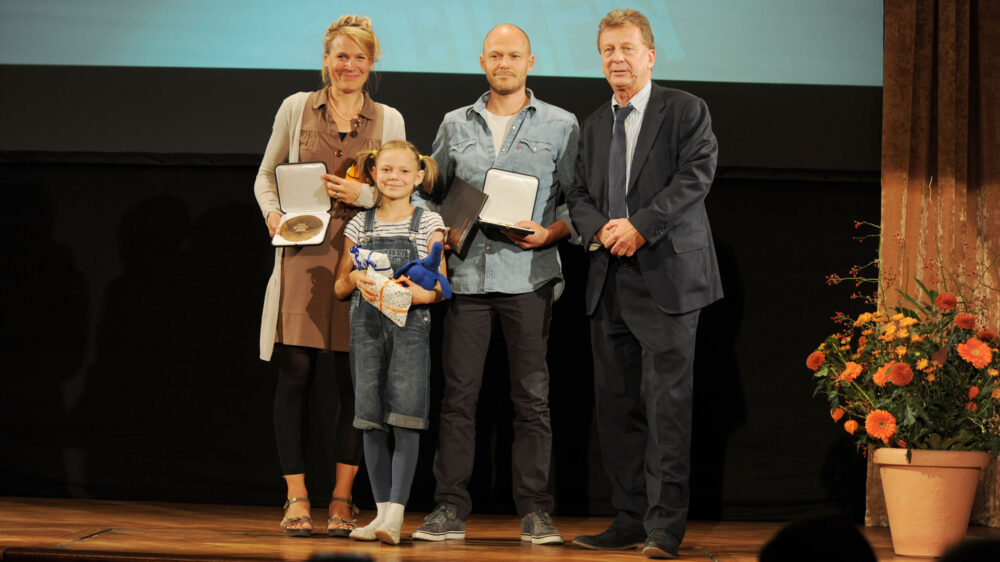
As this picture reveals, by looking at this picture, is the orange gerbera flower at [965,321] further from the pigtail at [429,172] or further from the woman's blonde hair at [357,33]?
the woman's blonde hair at [357,33]

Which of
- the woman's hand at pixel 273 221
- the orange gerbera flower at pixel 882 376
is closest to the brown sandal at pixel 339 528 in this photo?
the woman's hand at pixel 273 221

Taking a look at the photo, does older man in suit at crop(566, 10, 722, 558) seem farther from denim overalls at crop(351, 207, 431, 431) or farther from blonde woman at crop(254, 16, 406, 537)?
blonde woman at crop(254, 16, 406, 537)

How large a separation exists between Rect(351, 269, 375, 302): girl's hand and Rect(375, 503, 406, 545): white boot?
1.94 ft

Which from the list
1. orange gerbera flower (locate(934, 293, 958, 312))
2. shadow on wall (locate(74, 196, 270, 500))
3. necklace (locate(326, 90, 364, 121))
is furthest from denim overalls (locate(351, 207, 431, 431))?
orange gerbera flower (locate(934, 293, 958, 312))

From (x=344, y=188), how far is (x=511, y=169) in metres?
0.52

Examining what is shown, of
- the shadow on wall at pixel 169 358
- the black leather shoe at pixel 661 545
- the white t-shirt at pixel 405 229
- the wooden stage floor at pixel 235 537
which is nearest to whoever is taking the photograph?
the wooden stage floor at pixel 235 537

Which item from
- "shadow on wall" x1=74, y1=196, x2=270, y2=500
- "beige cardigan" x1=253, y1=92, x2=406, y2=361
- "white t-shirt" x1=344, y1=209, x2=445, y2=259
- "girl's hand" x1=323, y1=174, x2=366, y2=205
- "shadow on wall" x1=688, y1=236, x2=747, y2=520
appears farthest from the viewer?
"shadow on wall" x1=74, y1=196, x2=270, y2=500

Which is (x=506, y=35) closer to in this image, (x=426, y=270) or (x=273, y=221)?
(x=426, y=270)

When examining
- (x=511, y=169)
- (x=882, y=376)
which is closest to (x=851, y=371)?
(x=882, y=376)

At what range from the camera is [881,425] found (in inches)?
110

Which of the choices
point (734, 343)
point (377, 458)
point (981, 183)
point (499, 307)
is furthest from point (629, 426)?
point (981, 183)

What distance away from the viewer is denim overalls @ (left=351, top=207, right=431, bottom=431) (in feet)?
8.84

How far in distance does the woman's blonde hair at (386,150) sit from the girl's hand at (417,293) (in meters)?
0.33

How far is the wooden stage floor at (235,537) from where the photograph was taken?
2412 mm
